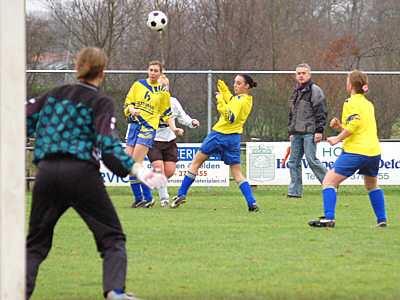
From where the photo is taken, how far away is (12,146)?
6.84m

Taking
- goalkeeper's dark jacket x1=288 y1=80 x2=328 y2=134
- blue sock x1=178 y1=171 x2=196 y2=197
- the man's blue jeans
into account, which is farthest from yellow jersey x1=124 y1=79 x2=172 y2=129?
the man's blue jeans

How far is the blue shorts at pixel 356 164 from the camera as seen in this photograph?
12258mm

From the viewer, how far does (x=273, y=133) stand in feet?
69.8

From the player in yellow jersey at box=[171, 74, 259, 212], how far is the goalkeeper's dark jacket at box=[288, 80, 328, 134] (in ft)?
8.66

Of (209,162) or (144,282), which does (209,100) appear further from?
(144,282)

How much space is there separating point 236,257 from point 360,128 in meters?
2.66

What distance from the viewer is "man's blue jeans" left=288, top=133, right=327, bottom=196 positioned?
1781 centimetres

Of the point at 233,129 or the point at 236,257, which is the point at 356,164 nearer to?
the point at 236,257

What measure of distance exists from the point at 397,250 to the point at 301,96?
7.35 m

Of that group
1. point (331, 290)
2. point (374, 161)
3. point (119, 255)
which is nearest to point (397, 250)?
point (374, 161)

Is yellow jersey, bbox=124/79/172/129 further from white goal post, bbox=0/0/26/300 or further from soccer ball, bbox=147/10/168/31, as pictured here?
white goal post, bbox=0/0/26/300

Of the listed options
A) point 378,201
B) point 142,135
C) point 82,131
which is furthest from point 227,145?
point 82,131

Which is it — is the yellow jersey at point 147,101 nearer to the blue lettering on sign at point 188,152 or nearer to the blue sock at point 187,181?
the blue sock at point 187,181

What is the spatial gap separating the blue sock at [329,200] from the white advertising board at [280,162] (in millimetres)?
6744
